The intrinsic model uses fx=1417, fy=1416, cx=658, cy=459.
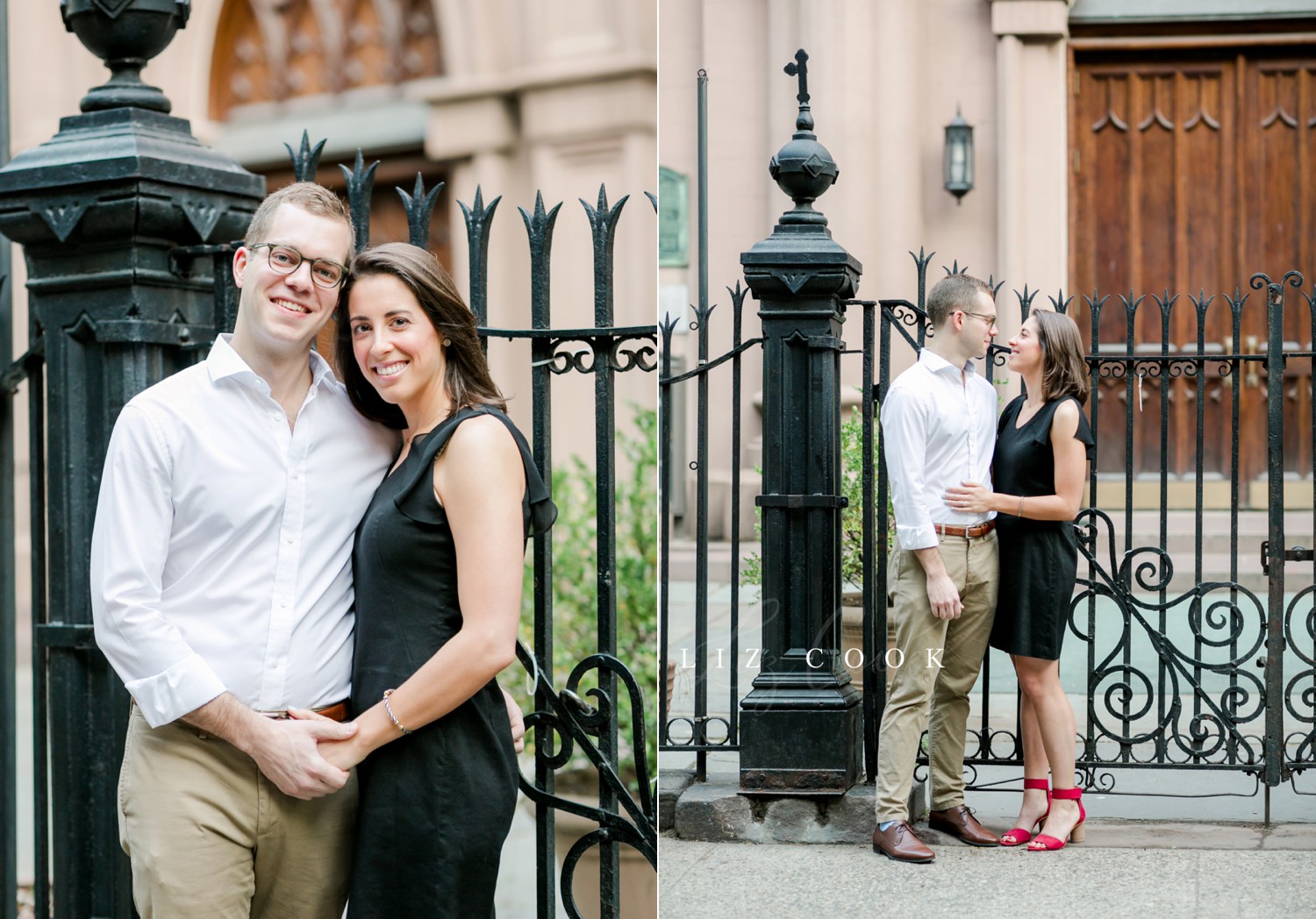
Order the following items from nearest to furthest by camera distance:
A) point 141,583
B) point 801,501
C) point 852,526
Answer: point 141,583
point 801,501
point 852,526

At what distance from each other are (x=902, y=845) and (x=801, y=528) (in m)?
1.05

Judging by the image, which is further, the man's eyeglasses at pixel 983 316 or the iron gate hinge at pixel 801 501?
the iron gate hinge at pixel 801 501

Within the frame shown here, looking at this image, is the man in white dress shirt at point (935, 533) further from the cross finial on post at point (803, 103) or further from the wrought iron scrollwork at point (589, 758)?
the wrought iron scrollwork at point (589, 758)

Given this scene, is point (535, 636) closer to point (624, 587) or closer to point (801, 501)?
point (801, 501)

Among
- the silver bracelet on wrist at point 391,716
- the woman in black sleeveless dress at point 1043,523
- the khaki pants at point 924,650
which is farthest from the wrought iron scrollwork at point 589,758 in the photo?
the woman in black sleeveless dress at point 1043,523

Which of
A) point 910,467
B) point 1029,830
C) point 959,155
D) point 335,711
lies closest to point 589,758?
point 335,711

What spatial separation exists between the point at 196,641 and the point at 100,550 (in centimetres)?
23

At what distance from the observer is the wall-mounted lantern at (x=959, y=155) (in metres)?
10.0

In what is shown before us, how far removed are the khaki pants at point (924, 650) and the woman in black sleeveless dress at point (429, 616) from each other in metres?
2.11

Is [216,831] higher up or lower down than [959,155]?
lower down

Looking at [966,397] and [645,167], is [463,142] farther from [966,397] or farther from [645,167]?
[966,397]

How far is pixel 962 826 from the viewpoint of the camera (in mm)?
4645

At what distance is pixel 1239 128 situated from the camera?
395 inches

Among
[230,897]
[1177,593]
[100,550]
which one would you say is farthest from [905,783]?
[1177,593]
